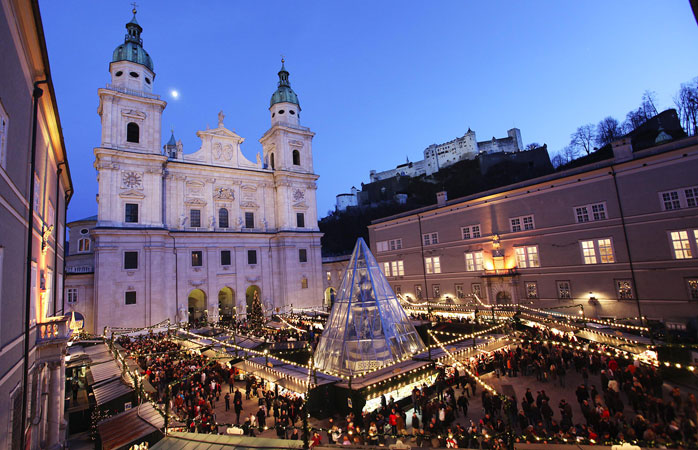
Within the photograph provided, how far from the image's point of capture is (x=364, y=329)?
51.6 ft

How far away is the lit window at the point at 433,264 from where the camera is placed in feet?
108

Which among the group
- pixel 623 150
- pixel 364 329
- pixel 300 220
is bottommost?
pixel 364 329

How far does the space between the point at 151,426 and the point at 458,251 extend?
2658cm

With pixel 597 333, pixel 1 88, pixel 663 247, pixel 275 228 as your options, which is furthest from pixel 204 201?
pixel 663 247

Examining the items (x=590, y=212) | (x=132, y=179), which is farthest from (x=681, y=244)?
(x=132, y=179)

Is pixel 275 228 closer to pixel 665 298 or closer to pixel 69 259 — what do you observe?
pixel 69 259

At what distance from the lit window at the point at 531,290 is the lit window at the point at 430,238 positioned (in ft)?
29.4

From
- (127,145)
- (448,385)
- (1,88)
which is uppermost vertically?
(127,145)

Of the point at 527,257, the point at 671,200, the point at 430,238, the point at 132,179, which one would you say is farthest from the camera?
the point at 430,238

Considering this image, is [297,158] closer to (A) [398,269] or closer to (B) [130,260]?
(A) [398,269]

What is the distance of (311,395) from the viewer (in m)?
12.4

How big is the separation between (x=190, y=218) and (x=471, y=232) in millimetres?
28281

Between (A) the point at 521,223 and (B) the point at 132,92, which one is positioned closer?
(A) the point at 521,223

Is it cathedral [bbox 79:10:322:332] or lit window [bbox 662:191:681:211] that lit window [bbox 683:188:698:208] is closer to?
lit window [bbox 662:191:681:211]
